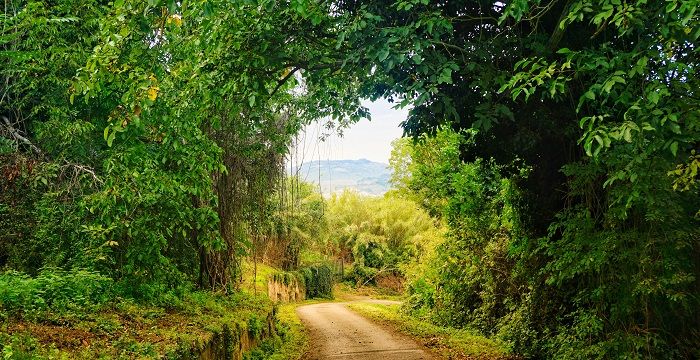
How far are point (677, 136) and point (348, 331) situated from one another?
11371 millimetres

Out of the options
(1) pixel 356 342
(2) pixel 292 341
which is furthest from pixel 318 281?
(1) pixel 356 342

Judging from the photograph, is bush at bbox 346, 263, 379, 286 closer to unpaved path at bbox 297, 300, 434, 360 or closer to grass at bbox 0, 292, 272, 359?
unpaved path at bbox 297, 300, 434, 360

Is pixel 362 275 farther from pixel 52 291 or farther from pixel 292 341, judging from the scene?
pixel 52 291

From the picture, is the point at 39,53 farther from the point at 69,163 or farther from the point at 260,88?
the point at 260,88

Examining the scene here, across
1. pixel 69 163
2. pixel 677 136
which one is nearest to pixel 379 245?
pixel 69 163

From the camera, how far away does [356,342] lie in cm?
1226

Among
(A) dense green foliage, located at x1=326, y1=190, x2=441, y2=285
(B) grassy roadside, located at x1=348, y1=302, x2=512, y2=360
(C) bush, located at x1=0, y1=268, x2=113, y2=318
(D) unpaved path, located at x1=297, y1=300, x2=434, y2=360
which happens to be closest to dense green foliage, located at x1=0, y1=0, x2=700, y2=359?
(C) bush, located at x1=0, y1=268, x2=113, y2=318

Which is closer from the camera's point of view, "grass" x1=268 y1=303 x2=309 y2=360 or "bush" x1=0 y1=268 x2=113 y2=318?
"bush" x1=0 y1=268 x2=113 y2=318

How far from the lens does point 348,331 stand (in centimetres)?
1444

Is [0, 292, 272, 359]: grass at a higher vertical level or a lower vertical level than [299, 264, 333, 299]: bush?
lower

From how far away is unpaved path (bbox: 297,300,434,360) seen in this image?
1032cm

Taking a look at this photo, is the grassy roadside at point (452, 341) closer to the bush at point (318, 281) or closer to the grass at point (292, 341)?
the grass at point (292, 341)

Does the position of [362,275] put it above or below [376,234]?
below

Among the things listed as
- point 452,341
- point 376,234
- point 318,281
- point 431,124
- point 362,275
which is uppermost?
point 376,234
